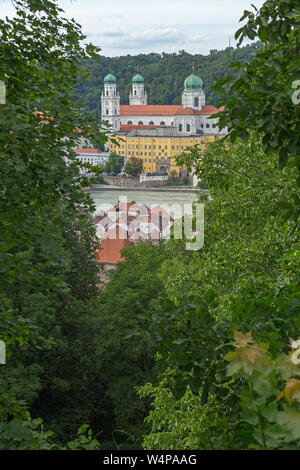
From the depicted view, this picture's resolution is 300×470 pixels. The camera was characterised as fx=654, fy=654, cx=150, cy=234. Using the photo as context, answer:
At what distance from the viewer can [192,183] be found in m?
114

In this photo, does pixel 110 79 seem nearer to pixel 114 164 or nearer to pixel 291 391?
pixel 114 164

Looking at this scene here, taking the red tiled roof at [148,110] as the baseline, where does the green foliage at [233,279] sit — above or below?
below

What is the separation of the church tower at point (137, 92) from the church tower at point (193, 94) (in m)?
14.4

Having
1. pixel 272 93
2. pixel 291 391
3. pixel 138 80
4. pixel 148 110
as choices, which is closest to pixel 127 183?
pixel 148 110

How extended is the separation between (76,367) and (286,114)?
53.7ft

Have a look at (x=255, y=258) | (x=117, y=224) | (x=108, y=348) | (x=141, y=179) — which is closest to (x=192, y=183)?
(x=141, y=179)

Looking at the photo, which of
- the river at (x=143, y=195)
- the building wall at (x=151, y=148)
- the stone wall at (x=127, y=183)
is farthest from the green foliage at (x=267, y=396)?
the building wall at (x=151, y=148)

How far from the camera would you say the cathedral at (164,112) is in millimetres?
133500

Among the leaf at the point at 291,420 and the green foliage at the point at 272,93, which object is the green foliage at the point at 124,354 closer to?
the green foliage at the point at 272,93

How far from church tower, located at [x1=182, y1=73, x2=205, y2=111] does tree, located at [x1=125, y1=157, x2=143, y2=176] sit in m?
20.2

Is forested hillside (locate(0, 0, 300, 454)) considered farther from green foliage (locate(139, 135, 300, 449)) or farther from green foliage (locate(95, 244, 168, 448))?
green foliage (locate(95, 244, 168, 448))

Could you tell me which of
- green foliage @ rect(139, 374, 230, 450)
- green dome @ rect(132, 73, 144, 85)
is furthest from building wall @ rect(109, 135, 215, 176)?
green foliage @ rect(139, 374, 230, 450)

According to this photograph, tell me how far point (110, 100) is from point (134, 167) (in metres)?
24.5

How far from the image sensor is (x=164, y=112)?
138250 millimetres
